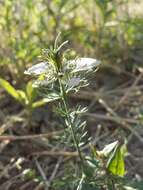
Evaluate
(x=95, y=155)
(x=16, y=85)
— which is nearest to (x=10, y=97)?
(x=16, y=85)

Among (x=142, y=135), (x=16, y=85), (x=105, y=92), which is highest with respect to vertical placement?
(x=16, y=85)

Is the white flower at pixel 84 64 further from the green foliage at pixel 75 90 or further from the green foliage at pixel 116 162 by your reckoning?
the green foliage at pixel 116 162

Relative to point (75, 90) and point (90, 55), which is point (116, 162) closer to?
point (75, 90)

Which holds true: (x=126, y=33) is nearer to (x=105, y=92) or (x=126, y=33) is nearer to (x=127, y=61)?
(x=127, y=61)

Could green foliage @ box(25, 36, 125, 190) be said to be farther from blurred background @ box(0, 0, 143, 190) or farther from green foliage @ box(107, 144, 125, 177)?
blurred background @ box(0, 0, 143, 190)

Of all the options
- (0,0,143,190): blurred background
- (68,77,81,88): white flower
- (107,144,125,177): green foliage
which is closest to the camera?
(68,77,81,88): white flower

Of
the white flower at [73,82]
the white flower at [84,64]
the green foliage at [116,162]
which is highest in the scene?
the white flower at [84,64]

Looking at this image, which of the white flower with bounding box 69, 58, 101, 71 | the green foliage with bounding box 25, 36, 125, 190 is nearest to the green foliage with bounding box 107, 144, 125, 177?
the green foliage with bounding box 25, 36, 125, 190

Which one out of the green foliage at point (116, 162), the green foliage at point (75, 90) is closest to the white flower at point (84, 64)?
the green foliage at point (75, 90)
